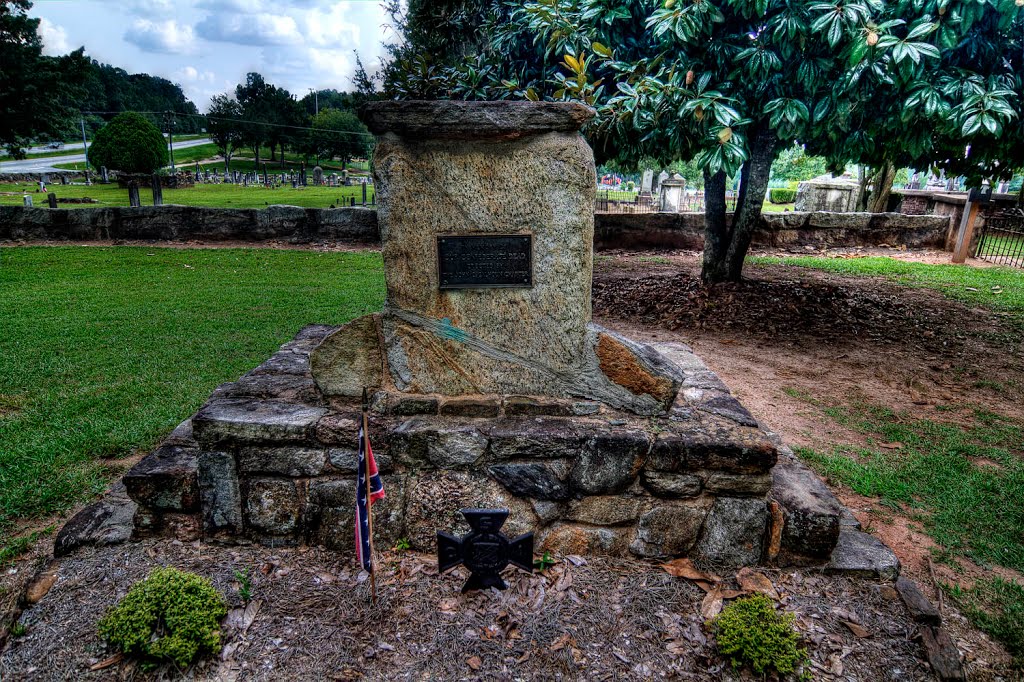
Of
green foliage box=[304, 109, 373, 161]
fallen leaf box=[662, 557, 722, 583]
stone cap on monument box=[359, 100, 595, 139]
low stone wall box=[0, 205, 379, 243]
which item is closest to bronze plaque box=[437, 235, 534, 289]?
stone cap on monument box=[359, 100, 595, 139]

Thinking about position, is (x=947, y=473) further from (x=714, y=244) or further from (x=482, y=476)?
(x=714, y=244)

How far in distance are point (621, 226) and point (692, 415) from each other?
9.37m

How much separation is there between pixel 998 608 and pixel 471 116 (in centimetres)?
Answer: 319

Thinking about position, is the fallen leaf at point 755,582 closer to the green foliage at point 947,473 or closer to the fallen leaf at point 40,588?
the green foliage at point 947,473

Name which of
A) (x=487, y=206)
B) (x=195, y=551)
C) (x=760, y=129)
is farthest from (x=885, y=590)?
(x=760, y=129)

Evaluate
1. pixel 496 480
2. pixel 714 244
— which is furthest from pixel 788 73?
pixel 496 480

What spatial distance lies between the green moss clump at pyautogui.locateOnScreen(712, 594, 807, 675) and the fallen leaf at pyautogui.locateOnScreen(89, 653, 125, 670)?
2256 mm

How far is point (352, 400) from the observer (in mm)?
3053

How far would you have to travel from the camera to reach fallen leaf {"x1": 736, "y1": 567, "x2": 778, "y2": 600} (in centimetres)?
267

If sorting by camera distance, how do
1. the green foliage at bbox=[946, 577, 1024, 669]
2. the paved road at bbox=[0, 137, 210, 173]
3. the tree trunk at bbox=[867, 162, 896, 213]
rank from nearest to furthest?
the green foliage at bbox=[946, 577, 1024, 669], the tree trunk at bbox=[867, 162, 896, 213], the paved road at bbox=[0, 137, 210, 173]

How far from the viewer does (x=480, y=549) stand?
8.75ft

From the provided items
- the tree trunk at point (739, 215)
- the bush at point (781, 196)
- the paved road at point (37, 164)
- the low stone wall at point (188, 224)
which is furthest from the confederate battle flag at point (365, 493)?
the paved road at point (37, 164)

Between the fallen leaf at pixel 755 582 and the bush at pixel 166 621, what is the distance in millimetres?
2209

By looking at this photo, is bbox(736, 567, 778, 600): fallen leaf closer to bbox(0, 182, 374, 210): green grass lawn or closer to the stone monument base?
the stone monument base
